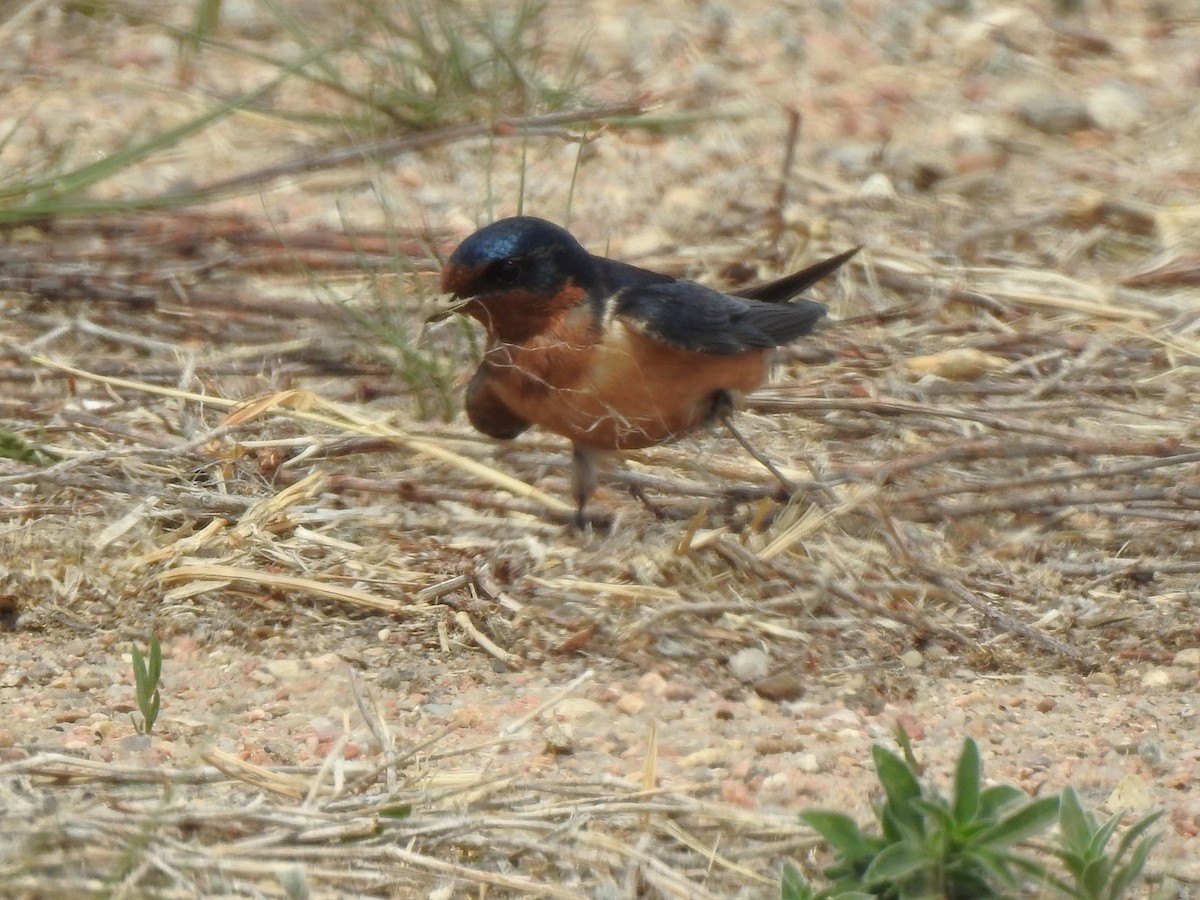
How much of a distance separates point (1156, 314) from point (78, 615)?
3.07 m

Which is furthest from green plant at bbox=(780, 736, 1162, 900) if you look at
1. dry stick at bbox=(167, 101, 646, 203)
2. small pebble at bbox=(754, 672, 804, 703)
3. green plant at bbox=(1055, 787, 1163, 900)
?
dry stick at bbox=(167, 101, 646, 203)

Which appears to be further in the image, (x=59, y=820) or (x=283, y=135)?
(x=283, y=135)

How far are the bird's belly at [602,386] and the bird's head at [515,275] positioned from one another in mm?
79

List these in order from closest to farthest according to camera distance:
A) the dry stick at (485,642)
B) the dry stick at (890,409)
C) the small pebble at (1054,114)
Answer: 1. the dry stick at (485,642)
2. the dry stick at (890,409)
3. the small pebble at (1054,114)

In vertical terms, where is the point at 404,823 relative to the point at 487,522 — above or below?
above

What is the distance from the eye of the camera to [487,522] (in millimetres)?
3805

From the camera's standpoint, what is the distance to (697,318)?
148 inches

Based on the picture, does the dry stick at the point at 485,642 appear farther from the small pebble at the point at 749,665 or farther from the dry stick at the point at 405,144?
the dry stick at the point at 405,144

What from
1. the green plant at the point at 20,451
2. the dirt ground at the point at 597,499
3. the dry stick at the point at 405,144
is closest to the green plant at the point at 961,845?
the dirt ground at the point at 597,499

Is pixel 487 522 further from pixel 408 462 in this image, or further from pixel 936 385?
pixel 936 385

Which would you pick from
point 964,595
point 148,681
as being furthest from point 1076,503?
point 148,681

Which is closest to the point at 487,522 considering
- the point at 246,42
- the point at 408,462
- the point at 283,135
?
the point at 408,462

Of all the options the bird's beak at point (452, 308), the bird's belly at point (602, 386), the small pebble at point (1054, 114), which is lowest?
the bird's belly at point (602, 386)

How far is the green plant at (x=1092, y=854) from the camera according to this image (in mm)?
2133
